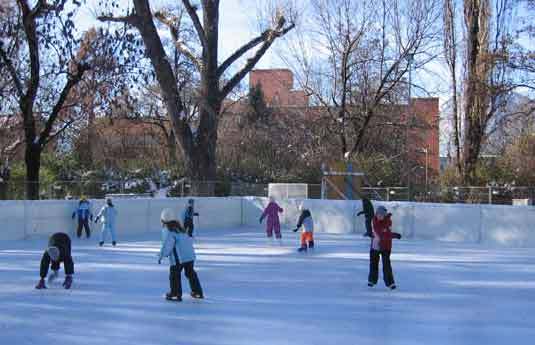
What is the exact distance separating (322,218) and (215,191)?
18.0 ft

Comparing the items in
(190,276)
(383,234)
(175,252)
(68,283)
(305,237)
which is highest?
(383,234)

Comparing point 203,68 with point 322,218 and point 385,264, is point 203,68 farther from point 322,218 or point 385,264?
point 385,264

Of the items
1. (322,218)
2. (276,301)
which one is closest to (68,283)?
(276,301)

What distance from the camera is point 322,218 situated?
87.1ft

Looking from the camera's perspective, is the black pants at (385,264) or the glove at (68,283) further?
the black pants at (385,264)

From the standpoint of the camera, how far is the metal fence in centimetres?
2264

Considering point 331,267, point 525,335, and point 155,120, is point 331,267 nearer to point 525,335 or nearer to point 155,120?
point 525,335

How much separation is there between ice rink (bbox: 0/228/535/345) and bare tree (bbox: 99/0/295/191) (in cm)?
1363

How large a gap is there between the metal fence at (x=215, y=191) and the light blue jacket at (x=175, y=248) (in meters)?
12.7

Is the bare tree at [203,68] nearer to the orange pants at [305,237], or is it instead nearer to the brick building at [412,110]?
the brick building at [412,110]

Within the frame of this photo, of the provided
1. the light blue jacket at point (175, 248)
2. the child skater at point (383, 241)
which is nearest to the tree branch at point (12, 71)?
the light blue jacket at point (175, 248)

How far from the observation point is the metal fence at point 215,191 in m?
22.6

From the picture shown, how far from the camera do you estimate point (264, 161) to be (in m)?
40.7

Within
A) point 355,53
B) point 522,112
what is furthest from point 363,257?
point 355,53
